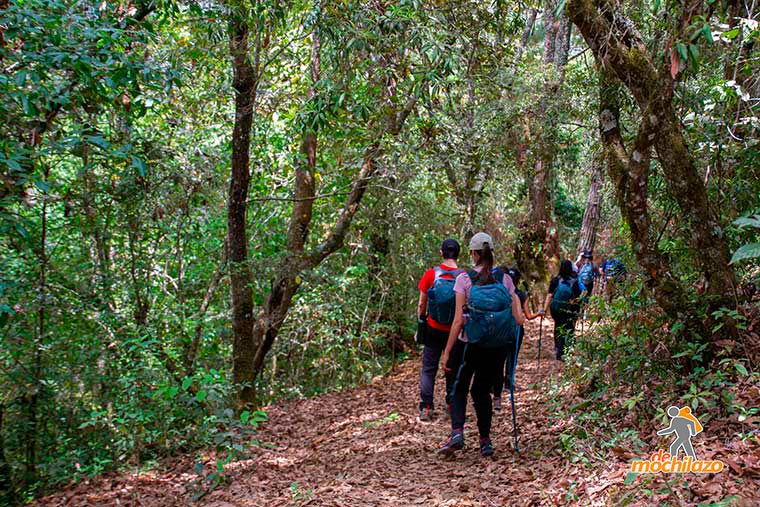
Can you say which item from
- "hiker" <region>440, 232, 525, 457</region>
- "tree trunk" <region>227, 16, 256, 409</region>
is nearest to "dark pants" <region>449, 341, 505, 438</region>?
"hiker" <region>440, 232, 525, 457</region>

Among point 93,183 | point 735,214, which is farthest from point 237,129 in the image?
point 735,214

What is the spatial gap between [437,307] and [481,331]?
1551 mm

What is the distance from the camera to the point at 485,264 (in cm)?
539

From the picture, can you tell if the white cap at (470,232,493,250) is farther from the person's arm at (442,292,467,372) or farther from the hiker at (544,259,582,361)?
the hiker at (544,259,582,361)

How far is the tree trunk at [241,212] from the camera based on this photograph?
817cm

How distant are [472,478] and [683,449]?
175cm

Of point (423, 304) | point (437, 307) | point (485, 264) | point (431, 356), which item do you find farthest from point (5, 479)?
point (485, 264)

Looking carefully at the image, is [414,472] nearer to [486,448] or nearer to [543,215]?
[486,448]

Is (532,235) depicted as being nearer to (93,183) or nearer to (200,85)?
(200,85)

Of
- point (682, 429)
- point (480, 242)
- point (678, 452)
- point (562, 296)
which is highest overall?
point (480, 242)

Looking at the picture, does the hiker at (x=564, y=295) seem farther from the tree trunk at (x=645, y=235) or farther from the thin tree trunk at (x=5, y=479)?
the thin tree trunk at (x=5, y=479)

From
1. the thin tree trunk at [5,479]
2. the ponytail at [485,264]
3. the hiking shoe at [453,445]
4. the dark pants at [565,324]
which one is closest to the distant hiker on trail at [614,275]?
the dark pants at [565,324]

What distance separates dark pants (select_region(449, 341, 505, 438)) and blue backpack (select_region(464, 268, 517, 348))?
13 cm

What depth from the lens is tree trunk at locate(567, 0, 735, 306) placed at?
17.0 feet
